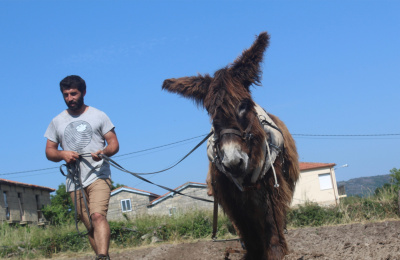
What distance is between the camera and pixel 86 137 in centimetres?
539

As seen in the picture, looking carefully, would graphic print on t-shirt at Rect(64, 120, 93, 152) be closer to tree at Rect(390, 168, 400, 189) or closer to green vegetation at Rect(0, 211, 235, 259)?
green vegetation at Rect(0, 211, 235, 259)

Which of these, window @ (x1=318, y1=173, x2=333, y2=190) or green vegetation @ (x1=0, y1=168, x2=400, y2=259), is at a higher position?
window @ (x1=318, y1=173, x2=333, y2=190)

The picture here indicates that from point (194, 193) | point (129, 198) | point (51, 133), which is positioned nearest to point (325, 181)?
point (194, 193)

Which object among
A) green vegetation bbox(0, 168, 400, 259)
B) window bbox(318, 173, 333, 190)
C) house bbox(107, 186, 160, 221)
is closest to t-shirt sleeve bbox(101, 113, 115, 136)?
green vegetation bbox(0, 168, 400, 259)

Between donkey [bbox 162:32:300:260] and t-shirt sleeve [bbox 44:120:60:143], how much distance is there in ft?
4.83

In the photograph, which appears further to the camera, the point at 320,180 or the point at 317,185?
the point at 320,180

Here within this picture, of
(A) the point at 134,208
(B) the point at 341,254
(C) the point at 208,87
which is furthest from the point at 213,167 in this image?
(A) the point at 134,208

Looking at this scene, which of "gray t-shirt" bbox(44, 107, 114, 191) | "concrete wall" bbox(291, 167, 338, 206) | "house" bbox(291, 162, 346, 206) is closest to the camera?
"gray t-shirt" bbox(44, 107, 114, 191)

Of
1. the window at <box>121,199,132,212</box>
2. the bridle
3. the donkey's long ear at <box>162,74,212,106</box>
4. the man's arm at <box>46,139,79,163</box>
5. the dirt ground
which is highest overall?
the donkey's long ear at <box>162,74,212,106</box>

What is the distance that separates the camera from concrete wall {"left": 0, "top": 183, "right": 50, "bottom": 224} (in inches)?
1404

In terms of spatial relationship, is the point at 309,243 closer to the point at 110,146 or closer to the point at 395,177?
the point at 110,146

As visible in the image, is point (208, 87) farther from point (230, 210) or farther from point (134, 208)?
point (134, 208)

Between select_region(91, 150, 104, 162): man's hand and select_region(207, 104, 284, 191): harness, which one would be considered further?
select_region(91, 150, 104, 162): man's hand

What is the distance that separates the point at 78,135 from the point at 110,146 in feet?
1.35
